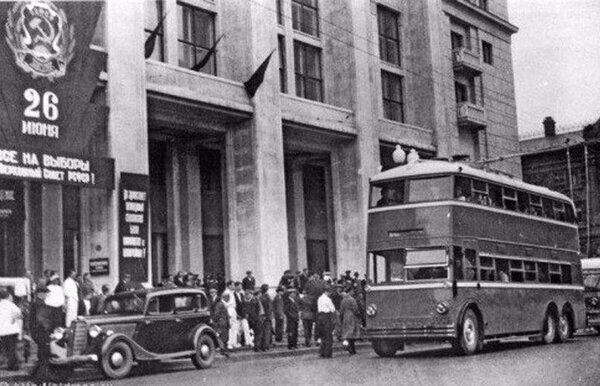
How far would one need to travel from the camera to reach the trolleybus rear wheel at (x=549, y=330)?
2116cm

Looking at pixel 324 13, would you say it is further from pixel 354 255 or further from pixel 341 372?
pixel 341 372

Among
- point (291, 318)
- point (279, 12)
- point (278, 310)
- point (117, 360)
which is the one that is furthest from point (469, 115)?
point (117, 360)

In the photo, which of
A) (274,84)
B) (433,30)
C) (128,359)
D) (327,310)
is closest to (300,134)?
(274,84)

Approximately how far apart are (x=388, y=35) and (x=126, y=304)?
77.3 ft

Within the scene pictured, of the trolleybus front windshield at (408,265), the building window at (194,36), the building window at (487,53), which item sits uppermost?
the building window at (487,53)

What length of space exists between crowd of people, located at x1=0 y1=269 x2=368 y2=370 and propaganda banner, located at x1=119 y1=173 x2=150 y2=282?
3.77ft

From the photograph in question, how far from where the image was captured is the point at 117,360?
14695 millimetres

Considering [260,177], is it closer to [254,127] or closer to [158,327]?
[254,127]

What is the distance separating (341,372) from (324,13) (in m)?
21.3

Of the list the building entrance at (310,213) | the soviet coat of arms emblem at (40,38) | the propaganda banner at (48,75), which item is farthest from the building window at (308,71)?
the soviet coat of arms emblem at (40,38)

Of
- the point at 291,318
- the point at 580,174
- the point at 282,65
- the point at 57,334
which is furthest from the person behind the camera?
the point at 580,174

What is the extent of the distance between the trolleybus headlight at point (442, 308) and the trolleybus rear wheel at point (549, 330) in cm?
558

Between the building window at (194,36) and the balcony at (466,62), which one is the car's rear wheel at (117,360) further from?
the balcony at (466,62)

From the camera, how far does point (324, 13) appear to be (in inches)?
1282
